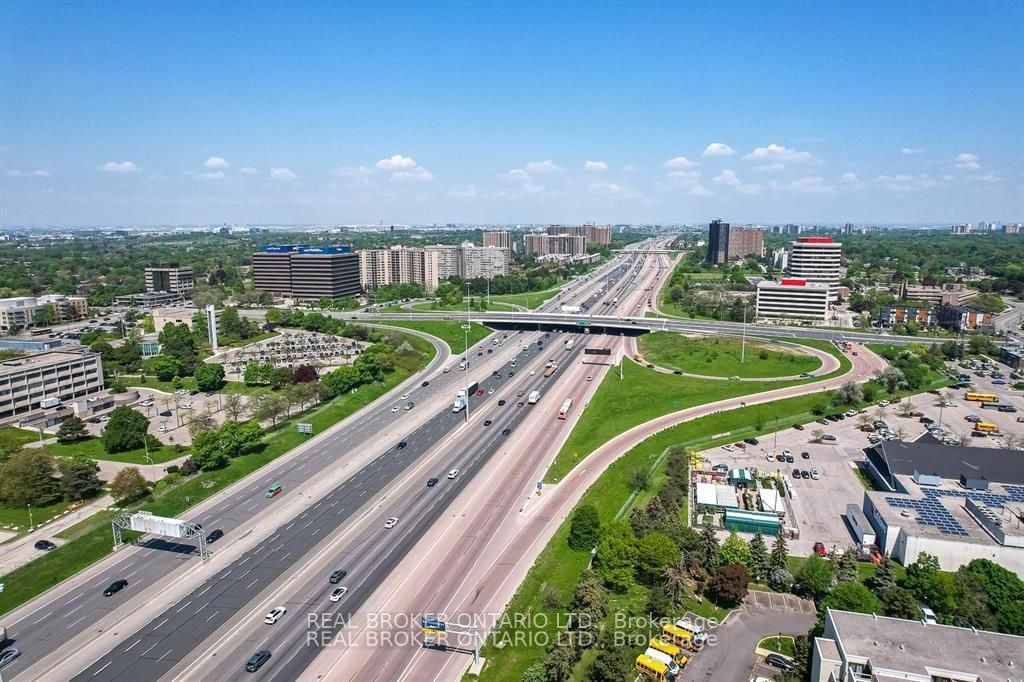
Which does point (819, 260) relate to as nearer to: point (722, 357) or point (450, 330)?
point (722, 357)

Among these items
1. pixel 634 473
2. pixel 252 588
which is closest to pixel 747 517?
pixel 634 473

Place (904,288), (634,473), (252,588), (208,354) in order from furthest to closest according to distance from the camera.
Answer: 1. (904,288)
2. (208,354)
3. (634,473)
4. (252,588)

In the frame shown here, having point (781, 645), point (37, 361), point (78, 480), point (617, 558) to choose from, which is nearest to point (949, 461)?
point (781, 645)

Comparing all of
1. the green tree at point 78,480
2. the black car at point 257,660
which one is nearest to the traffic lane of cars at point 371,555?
the black car at point 257,660

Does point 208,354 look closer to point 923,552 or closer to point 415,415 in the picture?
point 415,415

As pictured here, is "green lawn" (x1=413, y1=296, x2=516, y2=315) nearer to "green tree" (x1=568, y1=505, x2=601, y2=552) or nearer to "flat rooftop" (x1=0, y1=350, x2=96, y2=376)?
"flat rooftop" (x1=0, y1=350, x2=96, y2=376)

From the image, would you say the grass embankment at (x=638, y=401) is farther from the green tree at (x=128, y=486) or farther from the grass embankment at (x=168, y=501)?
the green tree at (x=128, y=486)
